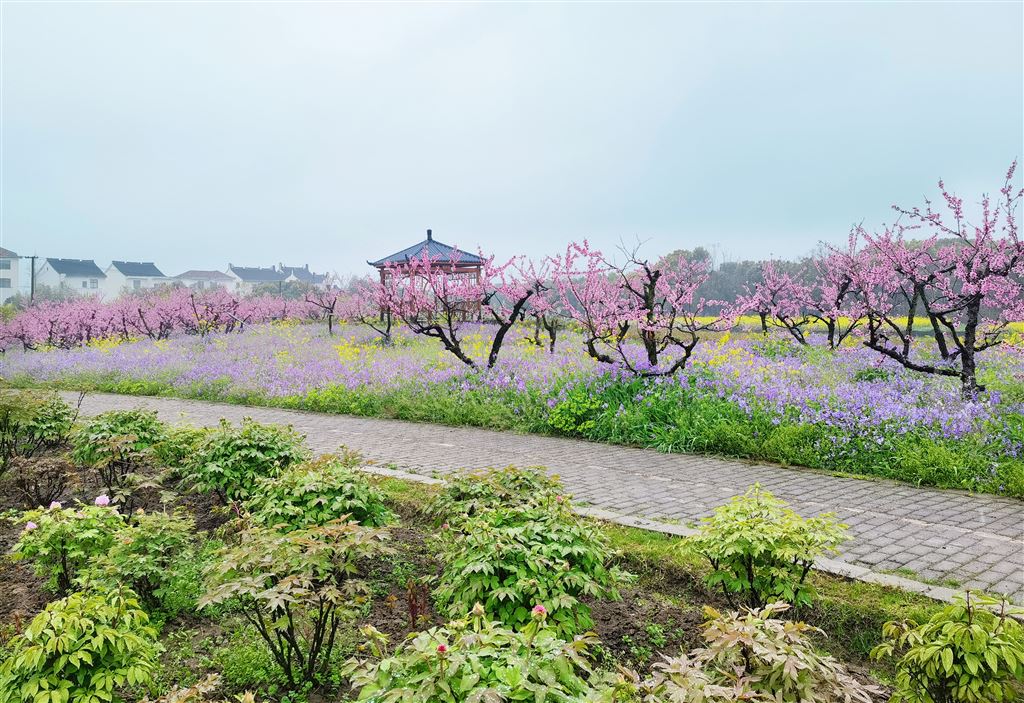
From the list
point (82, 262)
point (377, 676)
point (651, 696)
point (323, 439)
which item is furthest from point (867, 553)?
point (82, 262)

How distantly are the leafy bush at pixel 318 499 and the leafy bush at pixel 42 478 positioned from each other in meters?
2.29

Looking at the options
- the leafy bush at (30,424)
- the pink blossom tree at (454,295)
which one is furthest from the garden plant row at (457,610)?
the pink blossom tree at (454,295)

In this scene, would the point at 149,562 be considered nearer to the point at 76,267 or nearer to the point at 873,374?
the point at 873,374

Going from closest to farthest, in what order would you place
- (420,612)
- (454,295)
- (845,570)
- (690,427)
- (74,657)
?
(74,657)
(420,612)
(845,570)
(690,427)
(454,295)

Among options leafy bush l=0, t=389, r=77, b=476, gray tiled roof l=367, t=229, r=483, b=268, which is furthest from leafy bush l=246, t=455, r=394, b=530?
gray tiled roof l=367, t=229, r=483, b=268

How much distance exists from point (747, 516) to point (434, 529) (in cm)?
241

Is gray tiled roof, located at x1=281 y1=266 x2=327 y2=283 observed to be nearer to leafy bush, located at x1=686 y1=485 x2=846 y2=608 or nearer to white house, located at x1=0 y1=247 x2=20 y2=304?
white house, located at x1=0 y1=247 x2=20 y2=304

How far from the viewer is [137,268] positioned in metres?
89.7

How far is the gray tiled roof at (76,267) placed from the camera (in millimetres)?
81750

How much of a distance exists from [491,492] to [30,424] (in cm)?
585

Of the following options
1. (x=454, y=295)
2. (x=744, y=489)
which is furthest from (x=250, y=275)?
(x=744, y=489)

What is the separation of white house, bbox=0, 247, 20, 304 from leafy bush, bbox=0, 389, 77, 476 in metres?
78.7

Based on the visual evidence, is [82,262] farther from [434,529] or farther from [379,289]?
[434,529]

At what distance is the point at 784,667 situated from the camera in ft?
7.02
